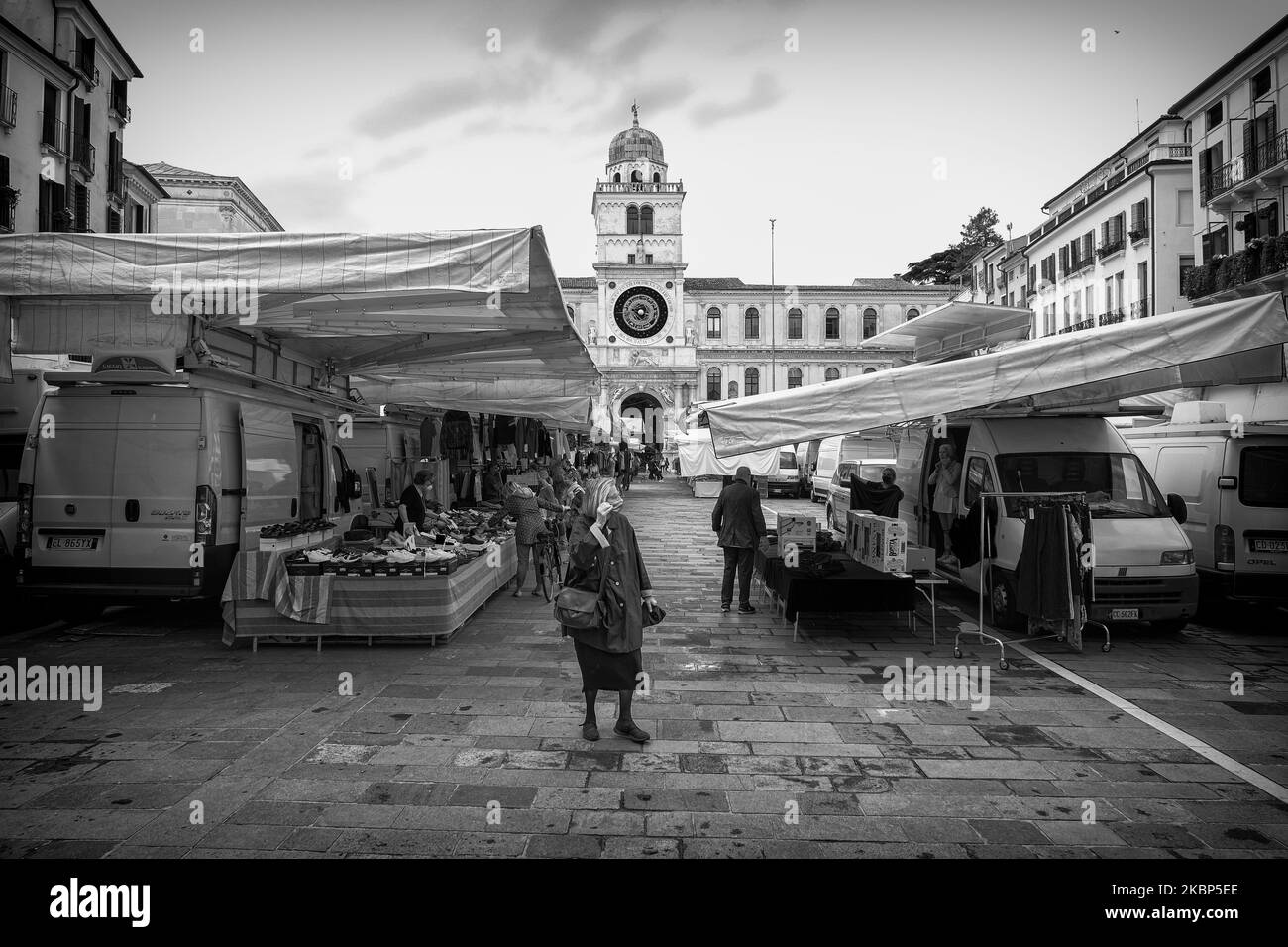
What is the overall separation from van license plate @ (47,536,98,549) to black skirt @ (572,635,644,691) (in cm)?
534

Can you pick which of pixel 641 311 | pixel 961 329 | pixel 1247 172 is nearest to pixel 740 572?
pixel 961 329

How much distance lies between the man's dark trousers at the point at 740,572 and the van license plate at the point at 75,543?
259 inches

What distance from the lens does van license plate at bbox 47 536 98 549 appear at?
23.8ft

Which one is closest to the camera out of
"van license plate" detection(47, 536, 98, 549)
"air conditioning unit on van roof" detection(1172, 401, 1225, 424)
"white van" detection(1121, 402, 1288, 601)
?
"van license plate" detection(47, 536, 98, 549)

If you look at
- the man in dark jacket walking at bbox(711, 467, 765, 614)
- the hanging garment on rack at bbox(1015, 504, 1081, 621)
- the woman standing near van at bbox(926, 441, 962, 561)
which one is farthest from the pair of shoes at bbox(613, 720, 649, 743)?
the woman standing near van at bbox(926, 441, 962, 561)

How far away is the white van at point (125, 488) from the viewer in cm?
721

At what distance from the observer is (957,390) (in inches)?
273

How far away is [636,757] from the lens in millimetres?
4676

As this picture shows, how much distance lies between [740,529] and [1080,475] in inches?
152

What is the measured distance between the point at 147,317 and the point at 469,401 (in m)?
7.38

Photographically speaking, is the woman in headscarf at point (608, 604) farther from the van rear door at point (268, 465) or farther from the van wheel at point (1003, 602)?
the van wheel at point (1003, 602)

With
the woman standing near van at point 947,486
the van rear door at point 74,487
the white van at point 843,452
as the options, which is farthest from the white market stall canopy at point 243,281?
the white van at point 843,452

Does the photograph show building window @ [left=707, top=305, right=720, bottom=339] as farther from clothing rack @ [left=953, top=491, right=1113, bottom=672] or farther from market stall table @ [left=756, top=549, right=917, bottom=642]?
market stall table @ [left=756, top=549, right=917, bottom=642]
